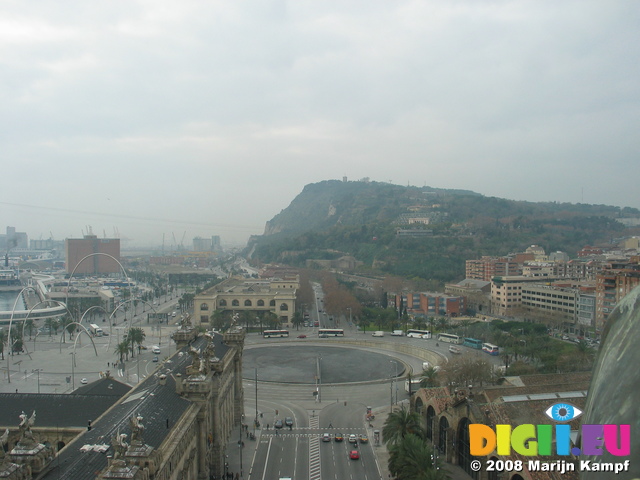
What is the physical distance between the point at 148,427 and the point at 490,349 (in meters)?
35.4

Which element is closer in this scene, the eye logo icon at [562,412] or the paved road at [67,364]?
the eye logo icon at [562,412]

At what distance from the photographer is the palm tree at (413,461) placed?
17078 mm

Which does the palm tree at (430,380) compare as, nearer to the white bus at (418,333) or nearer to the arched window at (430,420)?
the arched window at (430,420)

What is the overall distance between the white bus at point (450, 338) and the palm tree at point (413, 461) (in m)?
31.6

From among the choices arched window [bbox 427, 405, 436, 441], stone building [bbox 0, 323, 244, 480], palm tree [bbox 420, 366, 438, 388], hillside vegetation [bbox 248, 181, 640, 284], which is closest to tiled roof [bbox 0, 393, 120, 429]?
stone building [bbox 0, 323, 244, 480]

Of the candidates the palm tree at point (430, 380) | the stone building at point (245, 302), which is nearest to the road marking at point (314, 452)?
the palm tree at point (430, 380)

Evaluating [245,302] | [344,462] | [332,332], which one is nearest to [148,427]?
[344,462]

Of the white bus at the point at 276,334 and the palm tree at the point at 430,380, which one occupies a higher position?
the palm tree at the point at 430,380

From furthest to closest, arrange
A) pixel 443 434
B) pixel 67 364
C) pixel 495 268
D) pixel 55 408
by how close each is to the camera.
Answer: pixel 495 268
pixel 67 364
pixel 443 434
pixel 55 408

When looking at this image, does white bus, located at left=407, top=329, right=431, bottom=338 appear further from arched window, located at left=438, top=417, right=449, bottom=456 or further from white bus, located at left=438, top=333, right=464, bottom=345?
arched window, located at left=438, top=417, right=449, bottom=456

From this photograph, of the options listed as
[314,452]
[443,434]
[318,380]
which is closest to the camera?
[443,434]

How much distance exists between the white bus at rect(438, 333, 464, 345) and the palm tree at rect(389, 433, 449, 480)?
104ft

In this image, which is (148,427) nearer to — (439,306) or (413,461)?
(413,461)

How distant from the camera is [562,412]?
1900 cm
